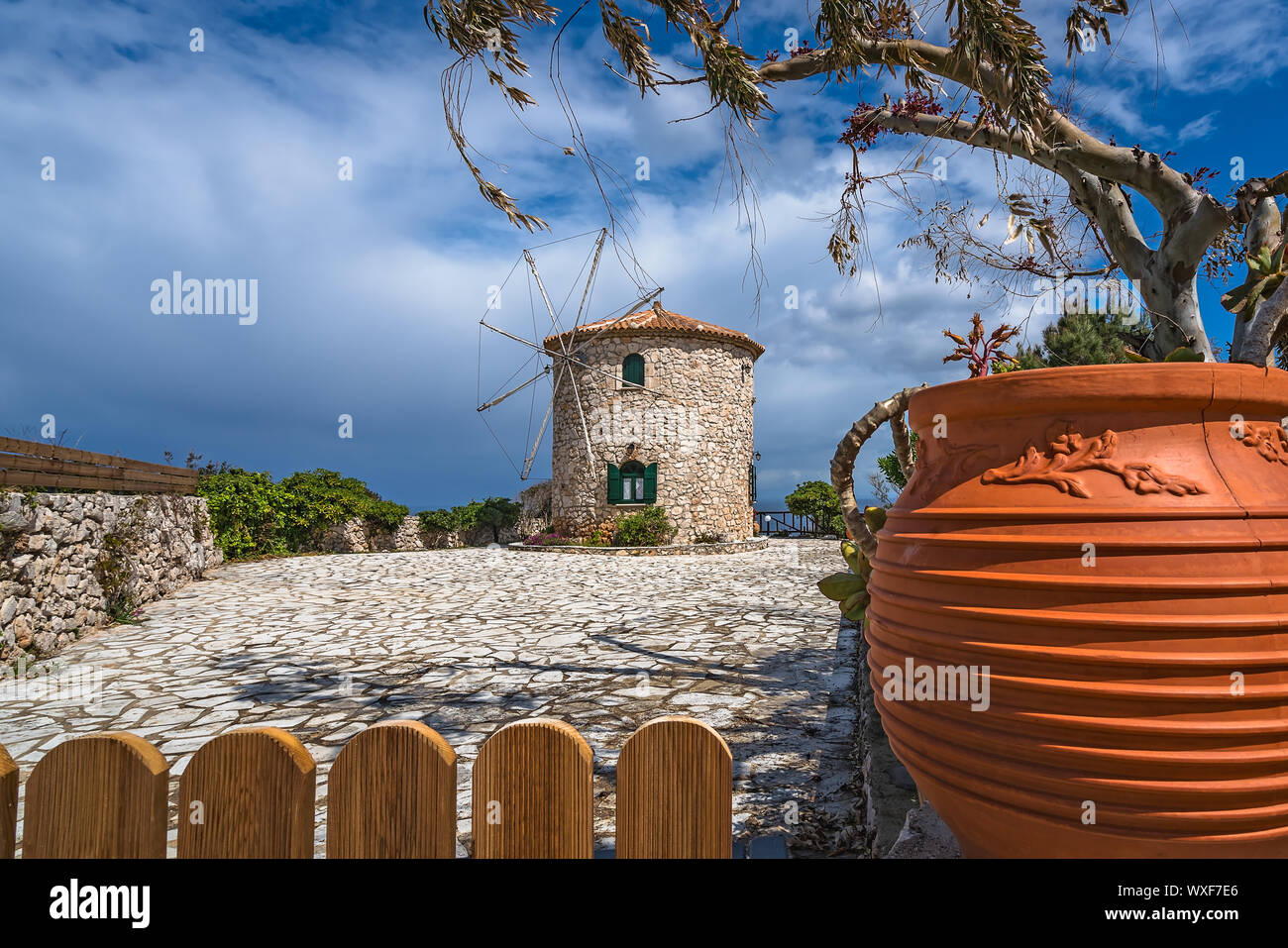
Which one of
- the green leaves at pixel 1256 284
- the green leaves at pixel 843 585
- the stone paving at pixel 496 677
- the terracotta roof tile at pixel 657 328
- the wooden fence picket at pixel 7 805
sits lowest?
the stone paving at pixel 496 677

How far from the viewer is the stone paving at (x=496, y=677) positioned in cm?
286

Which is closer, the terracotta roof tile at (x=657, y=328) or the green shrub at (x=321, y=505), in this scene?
the green shrub at (x=321, y=505)

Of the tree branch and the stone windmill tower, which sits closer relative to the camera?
the tree branch

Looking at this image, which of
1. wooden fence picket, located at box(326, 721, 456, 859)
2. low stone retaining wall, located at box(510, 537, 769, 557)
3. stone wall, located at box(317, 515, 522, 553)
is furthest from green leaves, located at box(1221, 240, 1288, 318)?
stone wall, located at box(317, 515, 522, 553)

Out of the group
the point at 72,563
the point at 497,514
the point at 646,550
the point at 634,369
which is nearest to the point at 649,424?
the point at 634,369

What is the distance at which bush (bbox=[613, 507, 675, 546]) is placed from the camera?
15.6m

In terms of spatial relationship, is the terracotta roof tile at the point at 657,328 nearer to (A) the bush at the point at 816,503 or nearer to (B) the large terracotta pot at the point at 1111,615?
(A) the bush at the point at 816,503

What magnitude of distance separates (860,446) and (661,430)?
14.8m

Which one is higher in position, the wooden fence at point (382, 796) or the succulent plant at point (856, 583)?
the succulent plant at point (856, 583)

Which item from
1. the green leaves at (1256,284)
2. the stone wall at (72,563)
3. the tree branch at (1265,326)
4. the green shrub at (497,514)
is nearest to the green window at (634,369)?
the green shrub at (497,514)

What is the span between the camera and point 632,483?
16.6m

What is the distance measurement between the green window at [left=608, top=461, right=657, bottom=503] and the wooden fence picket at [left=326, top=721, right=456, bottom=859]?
1544 cm

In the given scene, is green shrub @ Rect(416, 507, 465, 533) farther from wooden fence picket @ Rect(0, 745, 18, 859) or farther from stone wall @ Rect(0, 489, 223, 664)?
wooden fence picket @ Rect(0, 745, 18, 859)

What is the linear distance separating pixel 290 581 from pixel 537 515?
9694 mm
